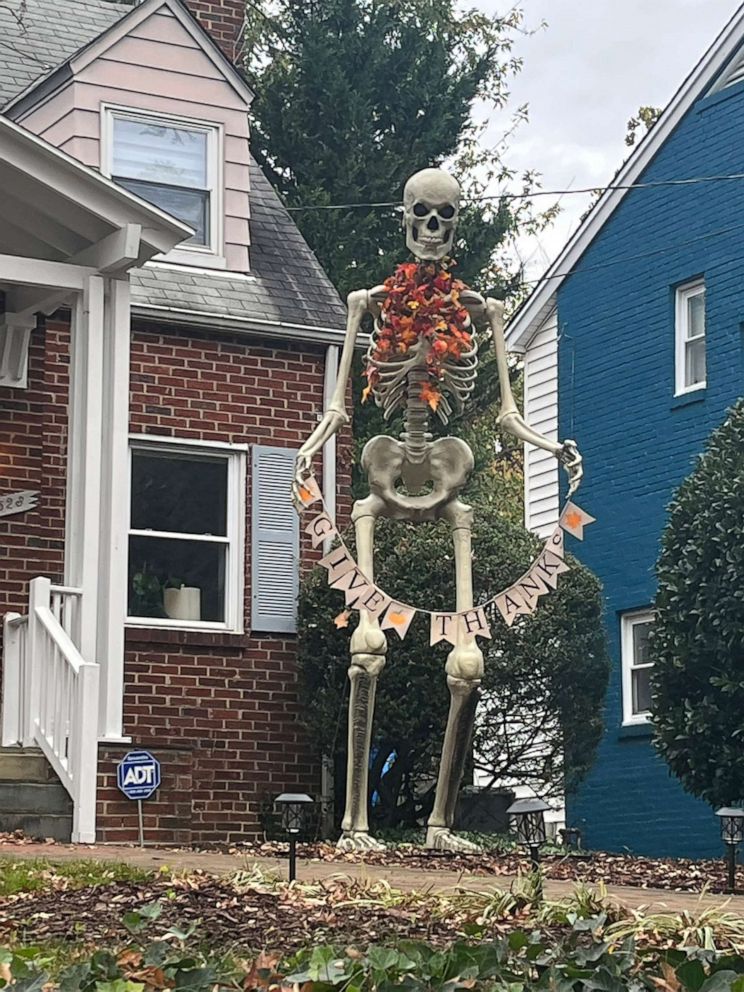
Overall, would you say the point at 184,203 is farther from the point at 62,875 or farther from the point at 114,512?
the point at 62,875

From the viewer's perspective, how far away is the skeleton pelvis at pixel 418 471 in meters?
10.7

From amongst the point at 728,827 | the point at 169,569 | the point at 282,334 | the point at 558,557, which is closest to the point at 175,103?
the point at 282,334

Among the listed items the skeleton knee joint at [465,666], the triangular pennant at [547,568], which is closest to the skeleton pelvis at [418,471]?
the triangular pennant at [547,568]

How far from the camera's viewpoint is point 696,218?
19109 millimetres

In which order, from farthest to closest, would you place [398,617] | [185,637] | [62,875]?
[185,637], [398,617], [62,875]

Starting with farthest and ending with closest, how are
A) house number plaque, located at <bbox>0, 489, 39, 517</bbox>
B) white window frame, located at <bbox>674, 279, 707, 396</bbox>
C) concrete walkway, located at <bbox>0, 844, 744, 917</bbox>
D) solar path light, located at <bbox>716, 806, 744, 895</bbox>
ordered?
white window frame, located at <bbox>674, 279, 707, 396</bbox>
house number plaque, located at <bbox>0, 489, 39, 517</bbox>
solar path light, located at <bbox>716, 806, 744, 895</bbox>
concrete walkway, located at <bbox>0, 844, 744, 917</bbox>

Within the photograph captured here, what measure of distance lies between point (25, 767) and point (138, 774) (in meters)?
0.69

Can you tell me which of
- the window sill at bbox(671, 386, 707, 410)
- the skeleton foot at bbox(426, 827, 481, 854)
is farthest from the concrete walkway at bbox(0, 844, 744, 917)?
the window sill at bbox(671, 386, 707, 410)

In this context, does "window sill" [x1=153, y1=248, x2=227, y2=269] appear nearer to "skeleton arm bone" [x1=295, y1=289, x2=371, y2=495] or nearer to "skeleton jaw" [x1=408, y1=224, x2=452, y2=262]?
"skeleton arm bone" [x1=295, y1=289, x2=371, y2=495]

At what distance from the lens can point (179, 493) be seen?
15062mm

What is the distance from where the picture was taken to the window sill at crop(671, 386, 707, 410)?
61.3ft

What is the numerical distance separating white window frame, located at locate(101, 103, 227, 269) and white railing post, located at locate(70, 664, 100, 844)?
5.21 m

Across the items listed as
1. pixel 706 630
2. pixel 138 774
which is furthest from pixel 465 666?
pixel 706 630

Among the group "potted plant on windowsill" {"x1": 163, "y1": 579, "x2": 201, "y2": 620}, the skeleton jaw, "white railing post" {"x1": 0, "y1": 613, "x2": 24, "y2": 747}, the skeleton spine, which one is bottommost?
"white railing post" {"x1": 0, "y1": 613, "x2": 24, "y2": 747}
